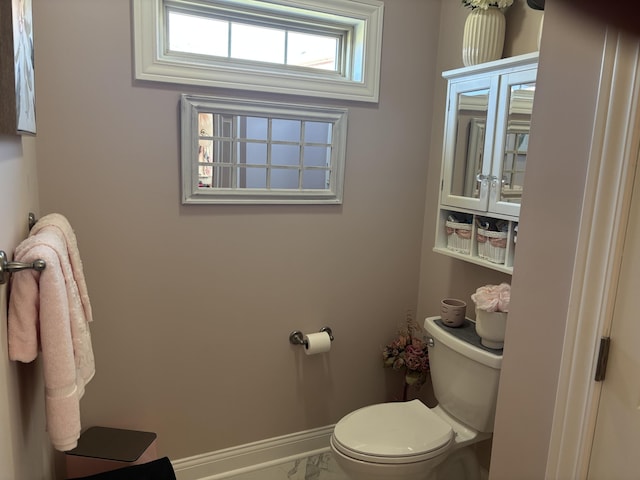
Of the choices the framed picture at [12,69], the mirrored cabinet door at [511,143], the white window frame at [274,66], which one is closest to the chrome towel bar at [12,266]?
the framed picture at [12,69]

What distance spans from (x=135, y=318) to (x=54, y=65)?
0.98 m

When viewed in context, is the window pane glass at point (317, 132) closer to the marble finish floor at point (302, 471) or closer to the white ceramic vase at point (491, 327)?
the white ceramic vase at point (491, 327)

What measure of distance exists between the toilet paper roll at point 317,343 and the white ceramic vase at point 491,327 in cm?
70

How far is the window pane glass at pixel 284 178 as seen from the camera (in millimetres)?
2145

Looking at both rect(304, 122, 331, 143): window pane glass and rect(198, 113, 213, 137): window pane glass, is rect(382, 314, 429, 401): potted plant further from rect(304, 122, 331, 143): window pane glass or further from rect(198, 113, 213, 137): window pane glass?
rect(198, 113, 213, 137): window pane glass

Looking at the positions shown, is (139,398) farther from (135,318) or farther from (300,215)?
(300,215)

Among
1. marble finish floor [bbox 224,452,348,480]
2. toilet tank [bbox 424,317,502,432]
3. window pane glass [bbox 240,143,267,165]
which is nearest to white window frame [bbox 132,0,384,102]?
window pane glass [bbox 240,143,267,165]

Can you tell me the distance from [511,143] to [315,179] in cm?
85

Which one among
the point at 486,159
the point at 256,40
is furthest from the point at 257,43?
the point at 486,159

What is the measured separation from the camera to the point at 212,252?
2.04 meters

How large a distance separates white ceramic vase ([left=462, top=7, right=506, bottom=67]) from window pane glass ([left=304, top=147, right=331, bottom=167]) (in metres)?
0.70

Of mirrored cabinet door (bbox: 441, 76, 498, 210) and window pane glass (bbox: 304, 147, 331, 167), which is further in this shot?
window pane glass (bbox: 304, 147, 331, 167)

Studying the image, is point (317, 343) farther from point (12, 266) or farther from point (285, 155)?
point (12, 266)

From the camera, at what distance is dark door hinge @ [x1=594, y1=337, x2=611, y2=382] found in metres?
1.01
